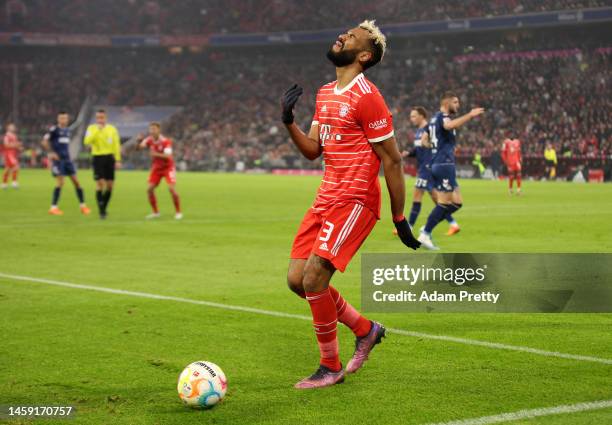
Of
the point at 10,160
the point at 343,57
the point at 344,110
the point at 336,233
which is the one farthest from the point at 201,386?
the point at 10,160

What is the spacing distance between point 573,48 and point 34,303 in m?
49.2

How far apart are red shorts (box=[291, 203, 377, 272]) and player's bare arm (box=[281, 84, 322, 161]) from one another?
473mm

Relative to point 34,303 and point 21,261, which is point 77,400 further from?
point 21,261

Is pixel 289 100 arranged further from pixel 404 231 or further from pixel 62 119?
pixel 62 119

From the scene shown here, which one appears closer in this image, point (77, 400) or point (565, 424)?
point (565, 424)

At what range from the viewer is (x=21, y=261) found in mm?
12594

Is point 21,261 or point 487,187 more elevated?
point 21,261

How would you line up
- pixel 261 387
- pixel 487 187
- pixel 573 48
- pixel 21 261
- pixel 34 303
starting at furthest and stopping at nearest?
1. pixel 573 48
2. pixel 487 187
3. pixel 21 261
4. pixel 34 303
5. pixel 261 387

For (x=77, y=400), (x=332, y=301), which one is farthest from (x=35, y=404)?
(x=332, y=301)

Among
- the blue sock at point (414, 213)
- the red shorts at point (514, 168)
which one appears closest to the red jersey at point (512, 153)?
the red shorts at point (514, 168)

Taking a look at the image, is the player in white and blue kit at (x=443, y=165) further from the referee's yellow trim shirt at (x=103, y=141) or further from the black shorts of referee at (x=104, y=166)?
the black shorts of referee at (x=104, y=166)

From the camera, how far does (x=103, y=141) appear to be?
19.9 meters

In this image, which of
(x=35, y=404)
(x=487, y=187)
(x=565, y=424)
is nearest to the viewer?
(x=565, y=424)

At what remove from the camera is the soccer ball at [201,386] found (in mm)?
5258
